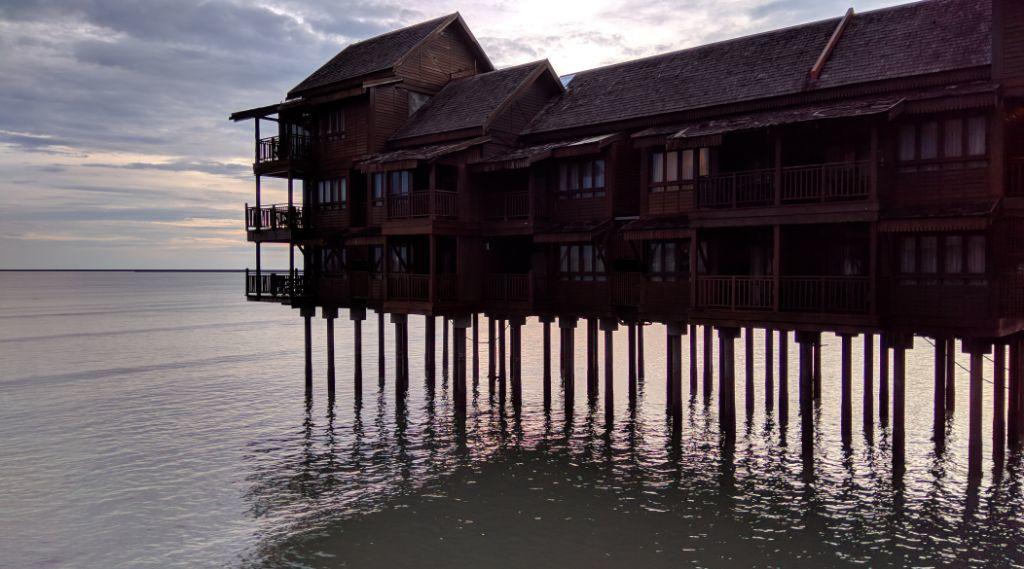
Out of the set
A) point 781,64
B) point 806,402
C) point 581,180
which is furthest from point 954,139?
point 581,180

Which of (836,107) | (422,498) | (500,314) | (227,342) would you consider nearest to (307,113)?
(500,314)

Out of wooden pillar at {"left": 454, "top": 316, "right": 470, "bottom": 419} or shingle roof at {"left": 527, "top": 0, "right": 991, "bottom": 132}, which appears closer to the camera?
shingle roof at {"left": 527, "top": 0, "right": 991, "bottom": 132}

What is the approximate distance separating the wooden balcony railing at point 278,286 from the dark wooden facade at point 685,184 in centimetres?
11

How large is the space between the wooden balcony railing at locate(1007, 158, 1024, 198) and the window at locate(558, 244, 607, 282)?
12.4 meters

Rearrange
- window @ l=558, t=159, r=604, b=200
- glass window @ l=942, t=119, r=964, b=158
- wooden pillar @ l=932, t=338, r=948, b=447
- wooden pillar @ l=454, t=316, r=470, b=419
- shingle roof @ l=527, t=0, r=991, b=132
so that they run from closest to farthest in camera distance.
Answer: glass window @ l=942, t=119, r=964, b=158
shingle roof @ l=527, t=0, r=991, b=132
wooden pillar @ l=932, t=338, r=948, b=447
window @ l=558, t=159, r=604, b=200
wooden pillar @ l=454, t=316, r=470, b=419

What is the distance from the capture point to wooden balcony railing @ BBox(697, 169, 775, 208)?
21672 mm

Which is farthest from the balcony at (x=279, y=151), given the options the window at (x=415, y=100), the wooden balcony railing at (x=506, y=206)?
the wooden balcony railing at (x=506, y=206)

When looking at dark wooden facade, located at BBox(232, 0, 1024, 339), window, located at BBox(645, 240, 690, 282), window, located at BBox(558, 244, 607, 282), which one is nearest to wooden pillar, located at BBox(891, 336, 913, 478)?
dark wooden facade, located at BBox(232, 0, 1024, 339)

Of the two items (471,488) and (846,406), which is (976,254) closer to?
(846,406)

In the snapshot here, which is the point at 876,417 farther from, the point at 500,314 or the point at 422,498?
the point at 422,498

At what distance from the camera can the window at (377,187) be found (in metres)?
30.9

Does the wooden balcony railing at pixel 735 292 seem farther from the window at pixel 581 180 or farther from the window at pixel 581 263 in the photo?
the window at pixel 581 180

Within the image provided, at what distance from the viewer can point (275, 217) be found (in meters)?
34.2

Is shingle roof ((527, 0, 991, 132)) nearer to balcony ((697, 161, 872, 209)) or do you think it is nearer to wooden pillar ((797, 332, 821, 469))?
balcony ((697, 161, 872, 209))
